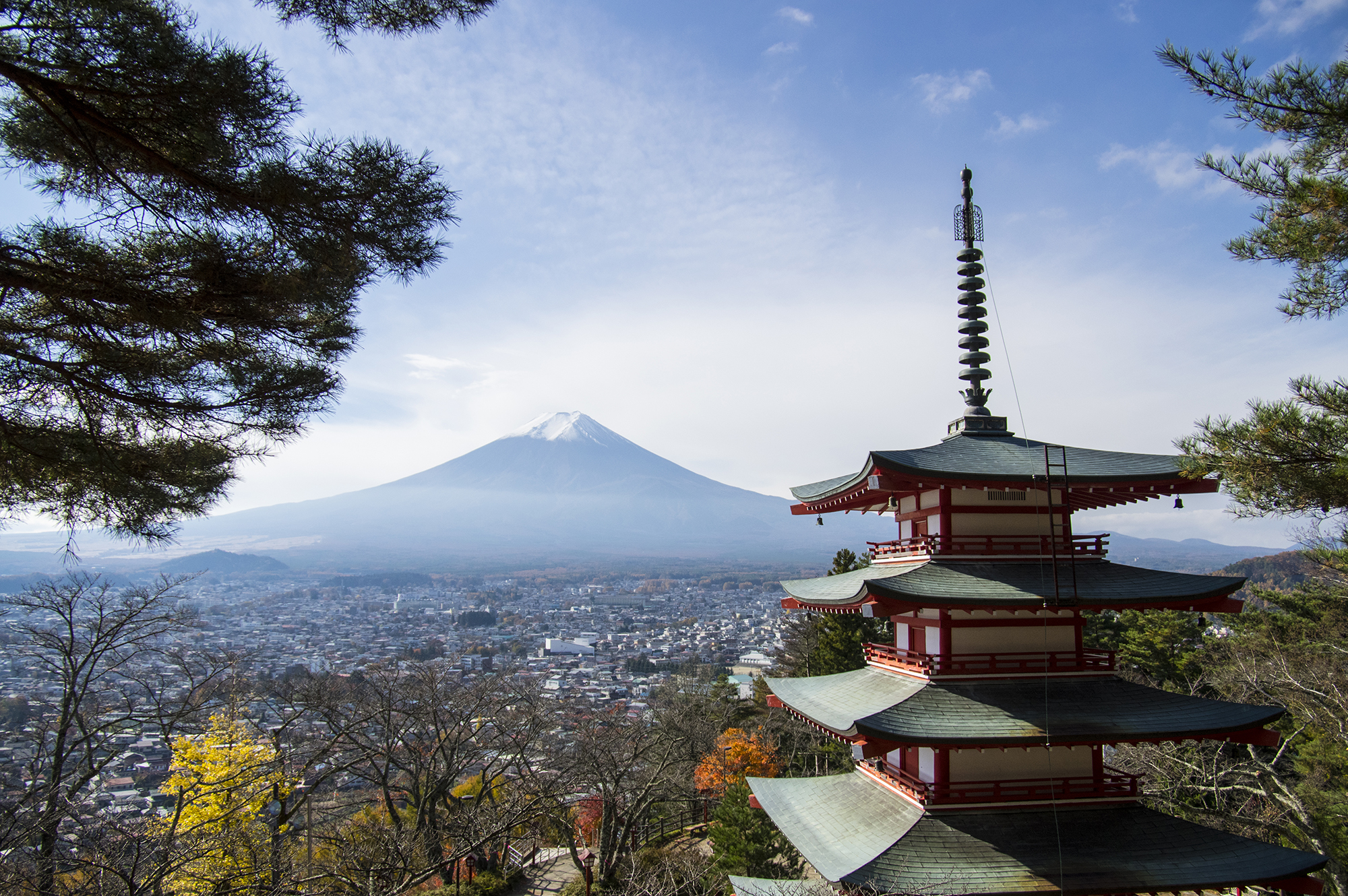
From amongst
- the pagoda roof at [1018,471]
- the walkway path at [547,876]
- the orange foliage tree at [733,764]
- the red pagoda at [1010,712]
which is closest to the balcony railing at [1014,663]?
the red pagoda at [1010,712]

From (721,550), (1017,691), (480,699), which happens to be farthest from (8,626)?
(721,550)

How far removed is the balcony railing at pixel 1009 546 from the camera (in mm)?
7938

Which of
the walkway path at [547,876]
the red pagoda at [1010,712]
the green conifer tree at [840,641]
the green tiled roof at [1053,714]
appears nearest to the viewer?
the red pagoda at [1010,712]

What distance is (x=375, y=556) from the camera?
121 meters

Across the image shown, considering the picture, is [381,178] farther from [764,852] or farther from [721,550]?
[721,550]

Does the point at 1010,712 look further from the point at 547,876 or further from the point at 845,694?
the point at 547,876

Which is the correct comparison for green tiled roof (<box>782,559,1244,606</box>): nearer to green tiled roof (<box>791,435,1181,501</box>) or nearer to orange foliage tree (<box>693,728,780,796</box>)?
green tiled roof (<box>791,435,1181,501</box>)

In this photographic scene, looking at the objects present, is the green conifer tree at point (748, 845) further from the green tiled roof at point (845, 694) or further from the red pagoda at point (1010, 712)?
the red pagoda at point (1010, 712)

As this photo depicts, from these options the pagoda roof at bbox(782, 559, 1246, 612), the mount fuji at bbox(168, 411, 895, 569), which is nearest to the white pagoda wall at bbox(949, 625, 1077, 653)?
the pagoda roof at bbox(782, 559, 1246, 612)

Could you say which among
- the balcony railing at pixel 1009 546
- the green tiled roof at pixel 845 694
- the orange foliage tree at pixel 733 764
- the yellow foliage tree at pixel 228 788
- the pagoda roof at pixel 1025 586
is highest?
the balcony railing at pixel 1009 546

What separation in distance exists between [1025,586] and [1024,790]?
85.7 inches

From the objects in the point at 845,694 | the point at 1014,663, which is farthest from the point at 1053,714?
the point at 845,694

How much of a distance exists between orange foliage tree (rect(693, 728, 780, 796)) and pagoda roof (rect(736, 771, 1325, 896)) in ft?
37.7

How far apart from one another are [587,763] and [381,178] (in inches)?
570
